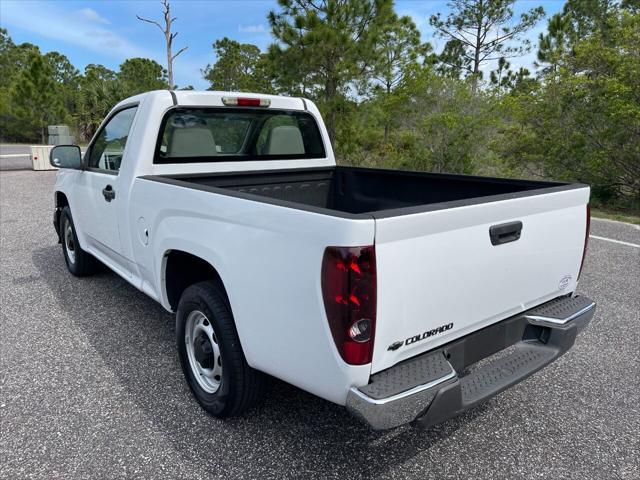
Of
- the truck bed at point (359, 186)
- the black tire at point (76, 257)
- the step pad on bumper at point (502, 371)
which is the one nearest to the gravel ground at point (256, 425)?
the step pad on bumper at point (502, 371)

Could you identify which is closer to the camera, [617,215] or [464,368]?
[464,368]

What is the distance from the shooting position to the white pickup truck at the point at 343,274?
5.88ft

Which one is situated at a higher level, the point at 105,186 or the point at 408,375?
the point at 105,186

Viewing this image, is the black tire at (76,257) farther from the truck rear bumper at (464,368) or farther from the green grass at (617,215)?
the green grass at (617,215)

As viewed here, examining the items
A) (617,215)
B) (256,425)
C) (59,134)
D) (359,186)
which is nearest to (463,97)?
(617,215)

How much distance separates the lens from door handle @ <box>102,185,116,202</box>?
3.57m

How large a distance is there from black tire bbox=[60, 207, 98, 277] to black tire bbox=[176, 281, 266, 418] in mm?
2829

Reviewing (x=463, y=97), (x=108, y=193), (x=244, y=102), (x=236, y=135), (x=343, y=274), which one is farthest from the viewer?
(x=463, y=97)

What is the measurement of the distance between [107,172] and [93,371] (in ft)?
5.32

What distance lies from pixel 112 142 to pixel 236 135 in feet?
3.50

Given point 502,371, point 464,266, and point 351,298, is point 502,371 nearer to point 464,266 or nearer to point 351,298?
point 464,266

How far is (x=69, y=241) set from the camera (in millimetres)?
5219

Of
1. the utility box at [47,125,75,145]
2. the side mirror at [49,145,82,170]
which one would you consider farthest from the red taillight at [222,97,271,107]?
the utility box at [47,125,75,145]

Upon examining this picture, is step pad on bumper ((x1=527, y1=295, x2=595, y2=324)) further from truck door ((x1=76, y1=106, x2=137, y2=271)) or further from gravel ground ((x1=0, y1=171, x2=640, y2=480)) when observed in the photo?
truck door ((x1=76, y1=106, x2=137, y2=271))
